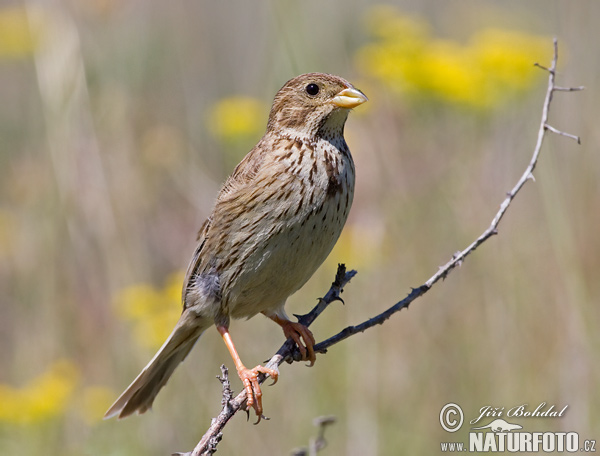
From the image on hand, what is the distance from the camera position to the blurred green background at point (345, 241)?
17.2ft

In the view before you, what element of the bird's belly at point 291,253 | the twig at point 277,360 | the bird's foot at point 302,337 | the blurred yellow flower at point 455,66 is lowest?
→ the twig at point 277,360

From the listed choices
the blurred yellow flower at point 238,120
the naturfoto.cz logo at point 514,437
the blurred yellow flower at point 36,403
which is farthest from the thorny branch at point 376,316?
the blurred yellow flower at point 238,120

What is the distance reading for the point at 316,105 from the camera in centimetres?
442

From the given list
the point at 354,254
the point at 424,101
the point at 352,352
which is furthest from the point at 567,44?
the point at 352,352

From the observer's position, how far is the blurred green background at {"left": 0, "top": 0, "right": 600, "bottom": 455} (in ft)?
17.2

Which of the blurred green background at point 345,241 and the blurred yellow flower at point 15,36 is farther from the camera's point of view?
the blurred yellow flower at point 15,36

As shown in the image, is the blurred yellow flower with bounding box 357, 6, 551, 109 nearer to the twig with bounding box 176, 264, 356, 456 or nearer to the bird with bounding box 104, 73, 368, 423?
the bird with bounding box 104, 73, 368, 423

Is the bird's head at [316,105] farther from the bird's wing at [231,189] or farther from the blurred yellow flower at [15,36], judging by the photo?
the blurred yellow flower at [15,36]

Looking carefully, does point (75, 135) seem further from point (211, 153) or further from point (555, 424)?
point (555, 424)

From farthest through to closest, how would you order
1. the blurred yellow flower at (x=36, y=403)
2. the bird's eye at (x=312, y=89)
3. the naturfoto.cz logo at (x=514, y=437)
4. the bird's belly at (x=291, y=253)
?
the blurred yellow flower at (x=36, y=403) → the naturfoto.cz logo at (x=514, y=437) → the bird's eye at (x=312, y=89) → the bird's belly at (x=291, y=253)

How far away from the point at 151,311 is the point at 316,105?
5.12 feet

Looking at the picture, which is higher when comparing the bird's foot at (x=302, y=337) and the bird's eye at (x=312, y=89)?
the bird's eye at (x=312, y=89)

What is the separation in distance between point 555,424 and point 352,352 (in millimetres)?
1132

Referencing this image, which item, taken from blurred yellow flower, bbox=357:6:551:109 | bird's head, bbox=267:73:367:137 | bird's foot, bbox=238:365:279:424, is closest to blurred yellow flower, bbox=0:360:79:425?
bird's foot, bbox=238:365:279:424
